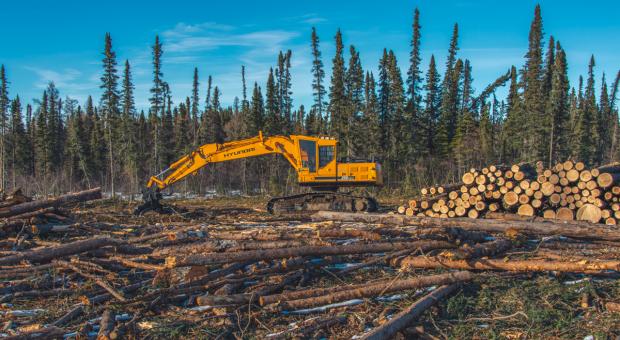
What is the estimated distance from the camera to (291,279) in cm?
711

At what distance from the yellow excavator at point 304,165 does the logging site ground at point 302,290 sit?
28.2ft

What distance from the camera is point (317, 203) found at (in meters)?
18.3

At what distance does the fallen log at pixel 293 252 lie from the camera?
6.88 m

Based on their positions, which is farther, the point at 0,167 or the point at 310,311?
the point at 0,167

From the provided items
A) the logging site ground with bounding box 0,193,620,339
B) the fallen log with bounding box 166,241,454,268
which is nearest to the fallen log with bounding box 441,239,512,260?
the logging site ground with bounding box 0,193,620,339

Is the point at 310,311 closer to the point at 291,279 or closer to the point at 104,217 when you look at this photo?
the point at 291,279

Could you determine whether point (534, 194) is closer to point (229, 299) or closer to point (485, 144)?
point (229, 299)

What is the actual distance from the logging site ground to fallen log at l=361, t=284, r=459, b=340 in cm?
6

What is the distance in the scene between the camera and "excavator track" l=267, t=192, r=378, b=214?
17923mm

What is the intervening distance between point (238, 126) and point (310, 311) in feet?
165

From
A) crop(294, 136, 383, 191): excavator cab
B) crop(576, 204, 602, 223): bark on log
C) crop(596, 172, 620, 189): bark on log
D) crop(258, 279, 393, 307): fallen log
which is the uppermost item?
crop(294, 136, 383, 191): excavator cab

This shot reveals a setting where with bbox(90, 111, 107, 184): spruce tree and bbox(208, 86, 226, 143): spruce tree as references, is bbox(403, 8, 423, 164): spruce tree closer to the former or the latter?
bbox(208, 86, 226, 143): spruce tree

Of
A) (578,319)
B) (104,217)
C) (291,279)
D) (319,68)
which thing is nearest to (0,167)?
(319,68)

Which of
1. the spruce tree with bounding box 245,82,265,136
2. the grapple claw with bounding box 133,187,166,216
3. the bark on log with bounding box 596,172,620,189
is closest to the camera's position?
the bark on log with bounding box 596,172,620,189
